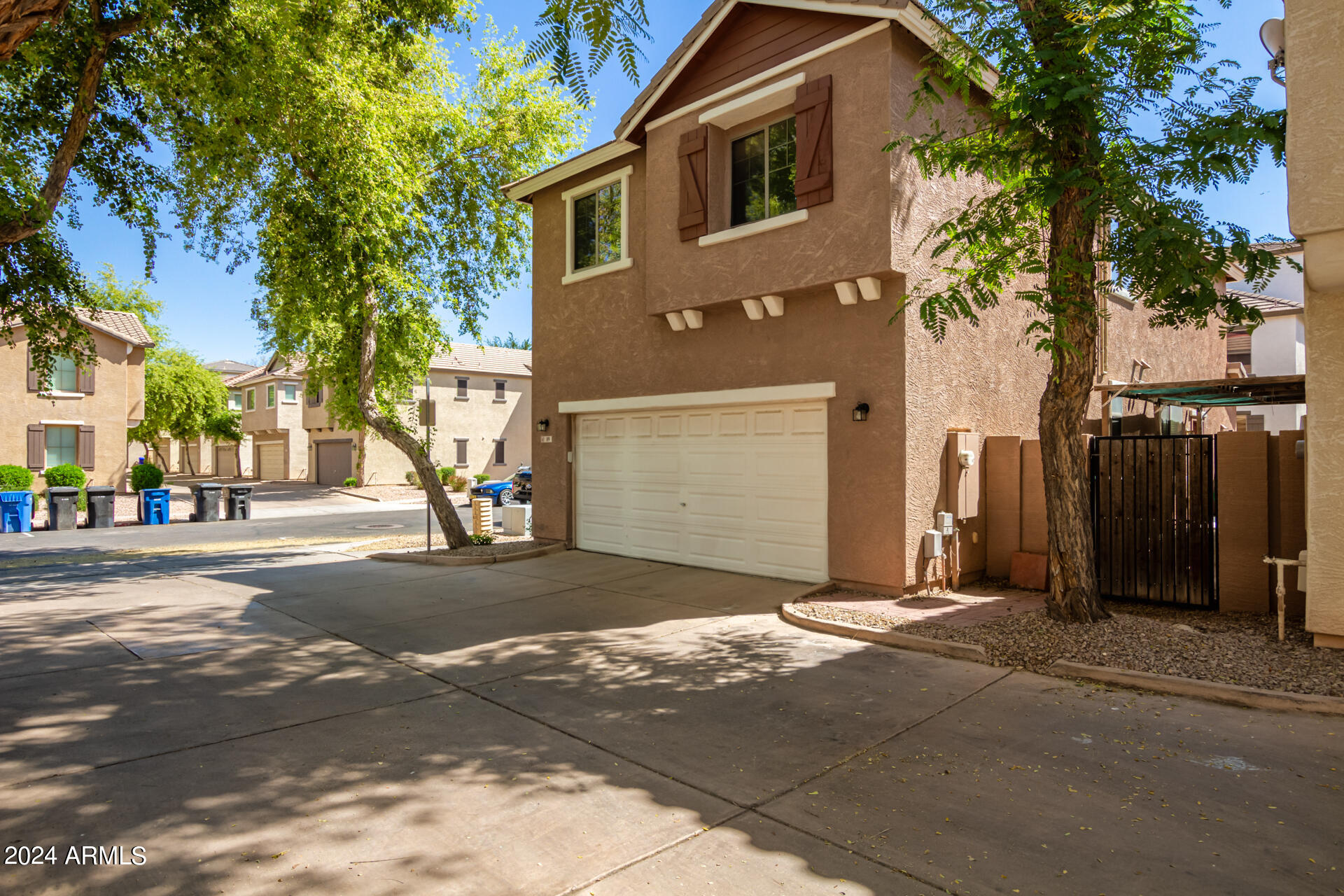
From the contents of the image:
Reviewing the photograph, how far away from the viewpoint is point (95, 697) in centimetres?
548

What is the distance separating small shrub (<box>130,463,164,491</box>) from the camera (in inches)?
1104

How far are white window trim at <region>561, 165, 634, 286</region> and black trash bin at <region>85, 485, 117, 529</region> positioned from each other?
16.2m

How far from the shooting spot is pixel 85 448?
2769cm

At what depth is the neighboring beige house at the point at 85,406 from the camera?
26469mm

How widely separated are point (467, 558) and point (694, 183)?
6.83 meters

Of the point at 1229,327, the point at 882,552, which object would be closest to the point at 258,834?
the point at 882,552

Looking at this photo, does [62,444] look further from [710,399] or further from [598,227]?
[710,399]

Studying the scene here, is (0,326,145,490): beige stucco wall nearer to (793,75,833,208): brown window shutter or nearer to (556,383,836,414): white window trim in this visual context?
(556,383,836,414): white window trim

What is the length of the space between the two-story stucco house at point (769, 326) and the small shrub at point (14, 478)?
21465mm

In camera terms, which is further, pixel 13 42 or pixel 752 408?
pixel 752 408

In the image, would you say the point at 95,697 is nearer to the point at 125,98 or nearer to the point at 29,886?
the point at 29,886

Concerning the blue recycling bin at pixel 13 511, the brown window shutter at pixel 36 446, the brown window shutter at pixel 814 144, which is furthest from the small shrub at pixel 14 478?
the brown window shutter at pixel 814 144

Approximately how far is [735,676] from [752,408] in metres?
4.91

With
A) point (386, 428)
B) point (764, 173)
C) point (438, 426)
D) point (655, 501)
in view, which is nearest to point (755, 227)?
point (764, 173)
